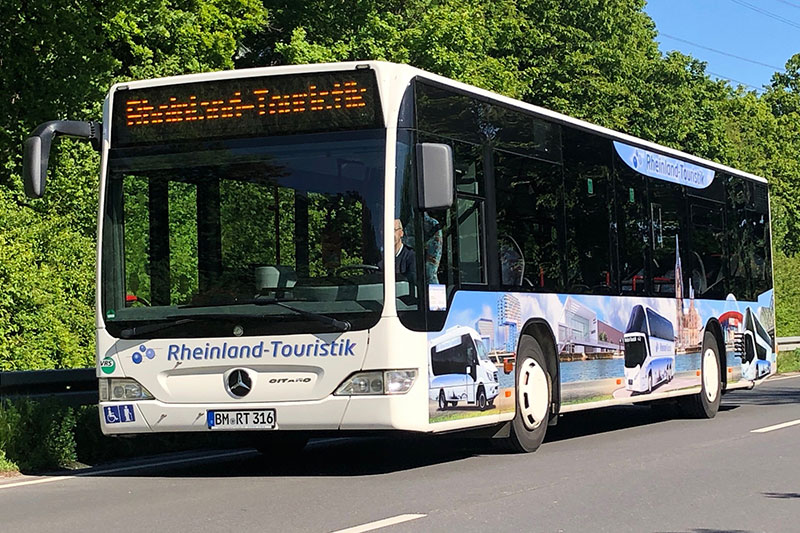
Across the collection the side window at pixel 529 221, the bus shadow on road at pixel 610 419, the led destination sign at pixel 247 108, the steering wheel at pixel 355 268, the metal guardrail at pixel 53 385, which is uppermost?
the led destination sign at pixel 247 108

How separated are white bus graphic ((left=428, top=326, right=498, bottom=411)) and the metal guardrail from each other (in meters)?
4.07

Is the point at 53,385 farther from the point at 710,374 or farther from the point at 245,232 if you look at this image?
the point at 710,374

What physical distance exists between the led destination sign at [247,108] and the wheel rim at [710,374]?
8660mm

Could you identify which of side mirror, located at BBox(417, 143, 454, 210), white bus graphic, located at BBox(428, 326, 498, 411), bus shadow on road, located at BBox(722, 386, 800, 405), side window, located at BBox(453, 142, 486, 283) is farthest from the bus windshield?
bus shadow on road, located at BBox(722, 386, 800, 405)

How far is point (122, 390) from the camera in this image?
1141cm

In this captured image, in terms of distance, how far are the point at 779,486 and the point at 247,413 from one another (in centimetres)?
400

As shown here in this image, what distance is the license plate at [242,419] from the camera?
10.9 meters

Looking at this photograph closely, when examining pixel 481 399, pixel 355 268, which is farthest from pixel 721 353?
pixel 355 268

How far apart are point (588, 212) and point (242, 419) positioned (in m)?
5.23

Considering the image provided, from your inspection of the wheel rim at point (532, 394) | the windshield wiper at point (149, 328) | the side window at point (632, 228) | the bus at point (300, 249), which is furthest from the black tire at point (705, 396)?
the windshield wiper at point (149, 328)

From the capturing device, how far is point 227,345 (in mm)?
11086

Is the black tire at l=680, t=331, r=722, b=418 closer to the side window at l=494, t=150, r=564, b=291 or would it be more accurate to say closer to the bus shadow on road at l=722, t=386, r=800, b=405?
the bus shadow on road at l=722, t=386, r=800, b=405

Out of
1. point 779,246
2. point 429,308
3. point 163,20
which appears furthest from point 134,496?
point 779,246

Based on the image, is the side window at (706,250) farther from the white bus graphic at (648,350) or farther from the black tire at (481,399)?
the black tire at (481,399)
